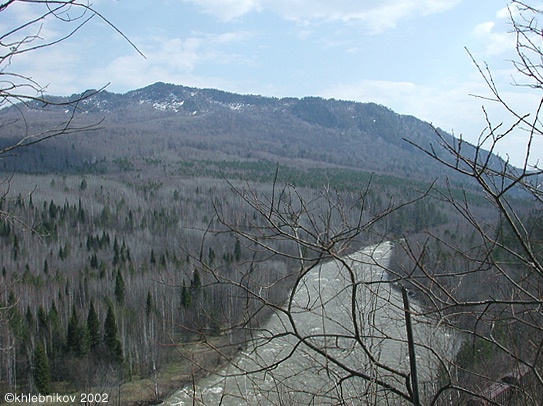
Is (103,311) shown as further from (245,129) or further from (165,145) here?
(245,129)

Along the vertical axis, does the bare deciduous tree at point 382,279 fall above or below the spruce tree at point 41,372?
above

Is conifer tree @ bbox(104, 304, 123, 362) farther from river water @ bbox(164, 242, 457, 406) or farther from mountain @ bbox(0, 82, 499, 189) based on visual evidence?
mountain @ bbox(0, 82, 499, 189)

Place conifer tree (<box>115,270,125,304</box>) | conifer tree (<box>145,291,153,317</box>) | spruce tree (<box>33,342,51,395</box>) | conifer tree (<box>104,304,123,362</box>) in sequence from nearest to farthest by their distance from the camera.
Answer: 1. spruce tree (<box>33,342,51,395</box>)
2. conifer tree (<box>104,304,123,362</box>)
3. conifer tree (<box>145,291,153,317</box>)
4. conifer tree (<box>115,270,125,304</box>)

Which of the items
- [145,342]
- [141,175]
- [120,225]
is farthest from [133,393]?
[141,175]

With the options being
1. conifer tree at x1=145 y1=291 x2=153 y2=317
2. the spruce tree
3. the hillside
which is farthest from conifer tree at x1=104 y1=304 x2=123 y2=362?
the spruce tree

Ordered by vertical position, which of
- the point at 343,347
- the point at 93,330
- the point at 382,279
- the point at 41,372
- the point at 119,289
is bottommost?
the point at 41,372

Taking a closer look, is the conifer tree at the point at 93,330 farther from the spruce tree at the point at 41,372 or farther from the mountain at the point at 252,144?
the mountain at the point at 252,144

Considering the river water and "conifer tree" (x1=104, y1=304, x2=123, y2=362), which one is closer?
the river water

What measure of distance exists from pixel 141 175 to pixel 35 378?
71.0 meters

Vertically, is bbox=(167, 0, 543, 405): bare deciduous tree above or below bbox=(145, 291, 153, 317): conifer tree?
above

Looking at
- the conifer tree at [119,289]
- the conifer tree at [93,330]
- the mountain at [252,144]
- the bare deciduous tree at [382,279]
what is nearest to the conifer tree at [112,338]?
the conifer tree at [93,330]

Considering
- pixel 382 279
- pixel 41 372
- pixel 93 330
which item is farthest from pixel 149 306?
pixel 382 279

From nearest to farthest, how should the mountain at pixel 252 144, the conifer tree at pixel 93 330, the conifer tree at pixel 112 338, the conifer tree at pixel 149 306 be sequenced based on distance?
the conifer tree at pixel 112 338, the conifer tree at pixel 93 330, the conifer tree at pixel 149 306, the mountain at pixel 252 144

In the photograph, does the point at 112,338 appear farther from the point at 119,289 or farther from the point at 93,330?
the point at 119,289
